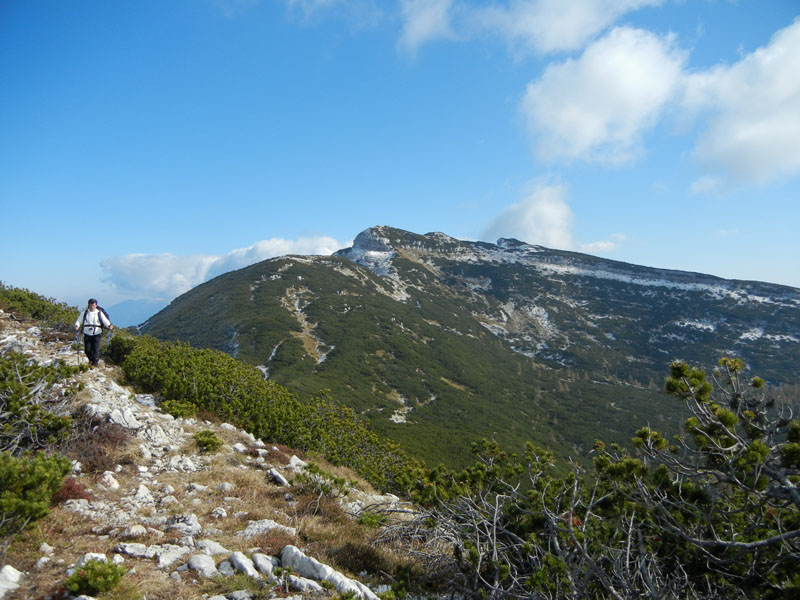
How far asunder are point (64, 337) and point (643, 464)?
1781 cm

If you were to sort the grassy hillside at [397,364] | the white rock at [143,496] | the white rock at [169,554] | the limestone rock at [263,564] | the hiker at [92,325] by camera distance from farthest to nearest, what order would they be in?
the grassy hillside at [397,364] < the hiker at [92,325] < the white rock at [143,496] < the limestone rock at [263,564] < the white rock at [169,554]

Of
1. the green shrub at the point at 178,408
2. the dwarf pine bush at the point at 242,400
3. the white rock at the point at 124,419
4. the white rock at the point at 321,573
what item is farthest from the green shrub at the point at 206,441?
the white rock at the point at 321,573

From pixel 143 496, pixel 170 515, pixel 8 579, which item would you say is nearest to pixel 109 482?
pixel 143 496

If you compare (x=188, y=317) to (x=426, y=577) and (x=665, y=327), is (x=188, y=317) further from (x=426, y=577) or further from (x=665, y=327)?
(x=665, y=327)

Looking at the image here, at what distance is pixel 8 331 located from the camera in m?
14.3

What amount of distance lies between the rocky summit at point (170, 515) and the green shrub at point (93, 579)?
0.64 feet

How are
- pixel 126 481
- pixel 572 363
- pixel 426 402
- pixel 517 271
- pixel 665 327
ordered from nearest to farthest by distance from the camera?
pixel 126 481 → pixel 426 402 → pixel 572 363 → pixel 665 327 → pixel 517 271

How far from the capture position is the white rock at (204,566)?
4.88 meters

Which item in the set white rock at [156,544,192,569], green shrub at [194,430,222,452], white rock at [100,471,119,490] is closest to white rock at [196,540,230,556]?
white rock at [156,544,192,569]

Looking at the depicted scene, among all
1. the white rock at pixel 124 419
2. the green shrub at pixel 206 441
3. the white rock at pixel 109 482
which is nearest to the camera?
the white rock at pixel 109 482

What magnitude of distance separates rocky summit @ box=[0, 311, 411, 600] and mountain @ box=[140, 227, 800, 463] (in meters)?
49.0

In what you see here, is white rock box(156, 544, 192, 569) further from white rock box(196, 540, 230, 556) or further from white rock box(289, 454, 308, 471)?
white rock box(289, 454, 308, 471)

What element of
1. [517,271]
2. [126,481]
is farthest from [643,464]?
[517,271]

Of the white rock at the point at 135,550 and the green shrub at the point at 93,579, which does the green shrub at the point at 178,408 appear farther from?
the green shrub at the point at 93,579
